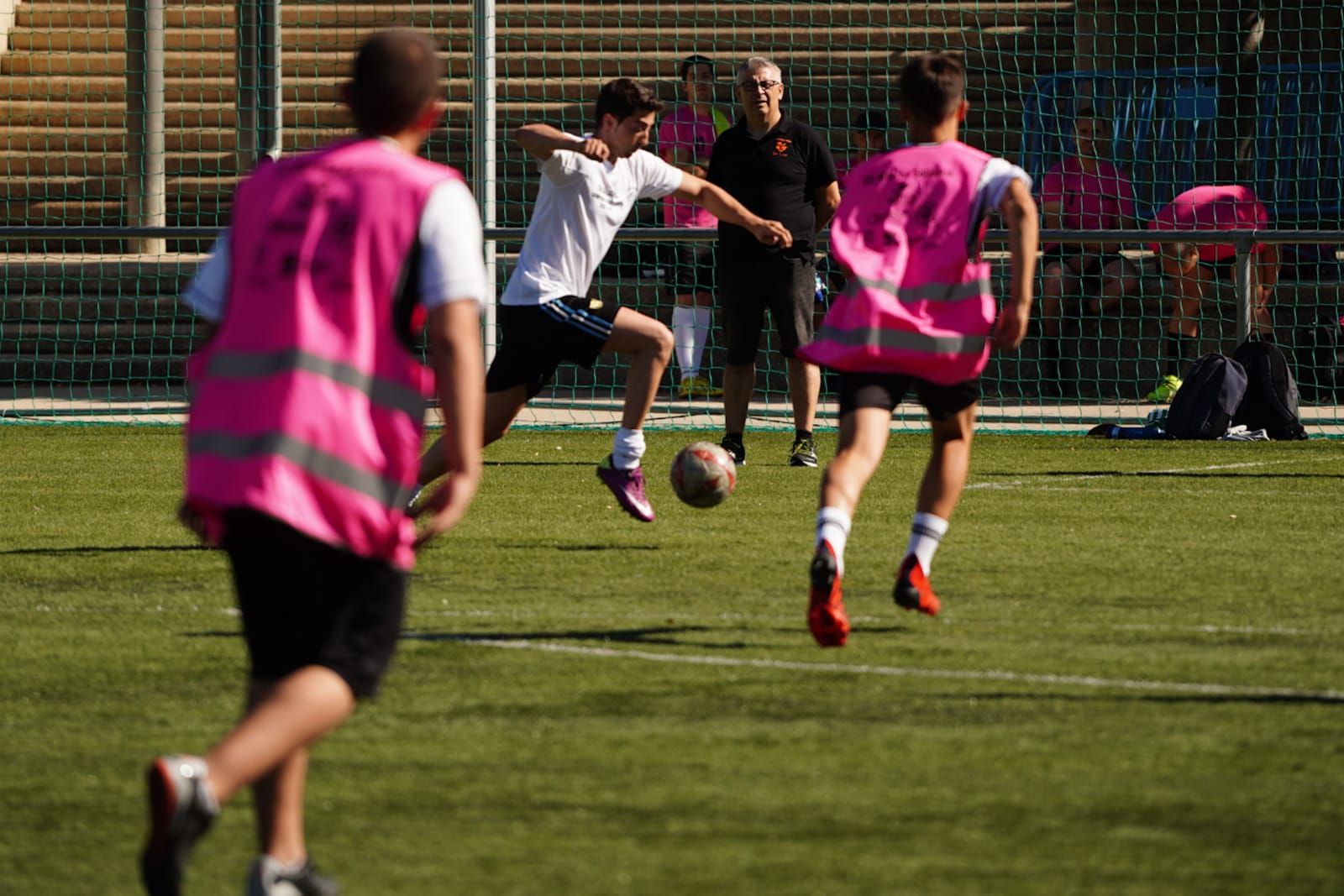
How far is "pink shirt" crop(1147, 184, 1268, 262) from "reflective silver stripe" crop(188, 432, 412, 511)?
12.8 m

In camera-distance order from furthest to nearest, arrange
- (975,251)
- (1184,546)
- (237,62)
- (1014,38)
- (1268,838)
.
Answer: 1. (1014,38)
2. (237,62)
3. (1184,546)
4. (975,251)
5. (1268,838)

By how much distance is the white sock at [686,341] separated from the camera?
609 inches

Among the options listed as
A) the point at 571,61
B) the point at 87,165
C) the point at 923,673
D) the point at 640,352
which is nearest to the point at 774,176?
the point at 640,352

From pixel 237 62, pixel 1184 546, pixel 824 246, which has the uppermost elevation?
Result: pixel 237 62

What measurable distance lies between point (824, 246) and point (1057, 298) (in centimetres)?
178

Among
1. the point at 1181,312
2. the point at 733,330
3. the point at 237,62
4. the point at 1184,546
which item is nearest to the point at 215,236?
the point at 237,62

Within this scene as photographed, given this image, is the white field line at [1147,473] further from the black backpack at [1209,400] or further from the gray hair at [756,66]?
the gray hair at [756,66]

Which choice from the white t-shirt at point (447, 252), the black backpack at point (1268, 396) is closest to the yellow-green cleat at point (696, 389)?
the black backpack at point (1268, 396)

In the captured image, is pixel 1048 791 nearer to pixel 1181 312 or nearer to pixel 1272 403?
pixel 1272 403

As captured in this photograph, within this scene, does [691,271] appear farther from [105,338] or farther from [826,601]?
[826,601]

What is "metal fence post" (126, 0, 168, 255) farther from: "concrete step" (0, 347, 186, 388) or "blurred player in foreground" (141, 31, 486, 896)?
"blurred player in foreground" (141, 31, 486, 896)

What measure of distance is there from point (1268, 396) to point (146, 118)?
9.50 m

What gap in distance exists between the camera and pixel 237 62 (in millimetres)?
→ 17203

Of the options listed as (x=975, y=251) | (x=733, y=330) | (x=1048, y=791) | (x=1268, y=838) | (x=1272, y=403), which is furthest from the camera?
(x=1272, y=403)
